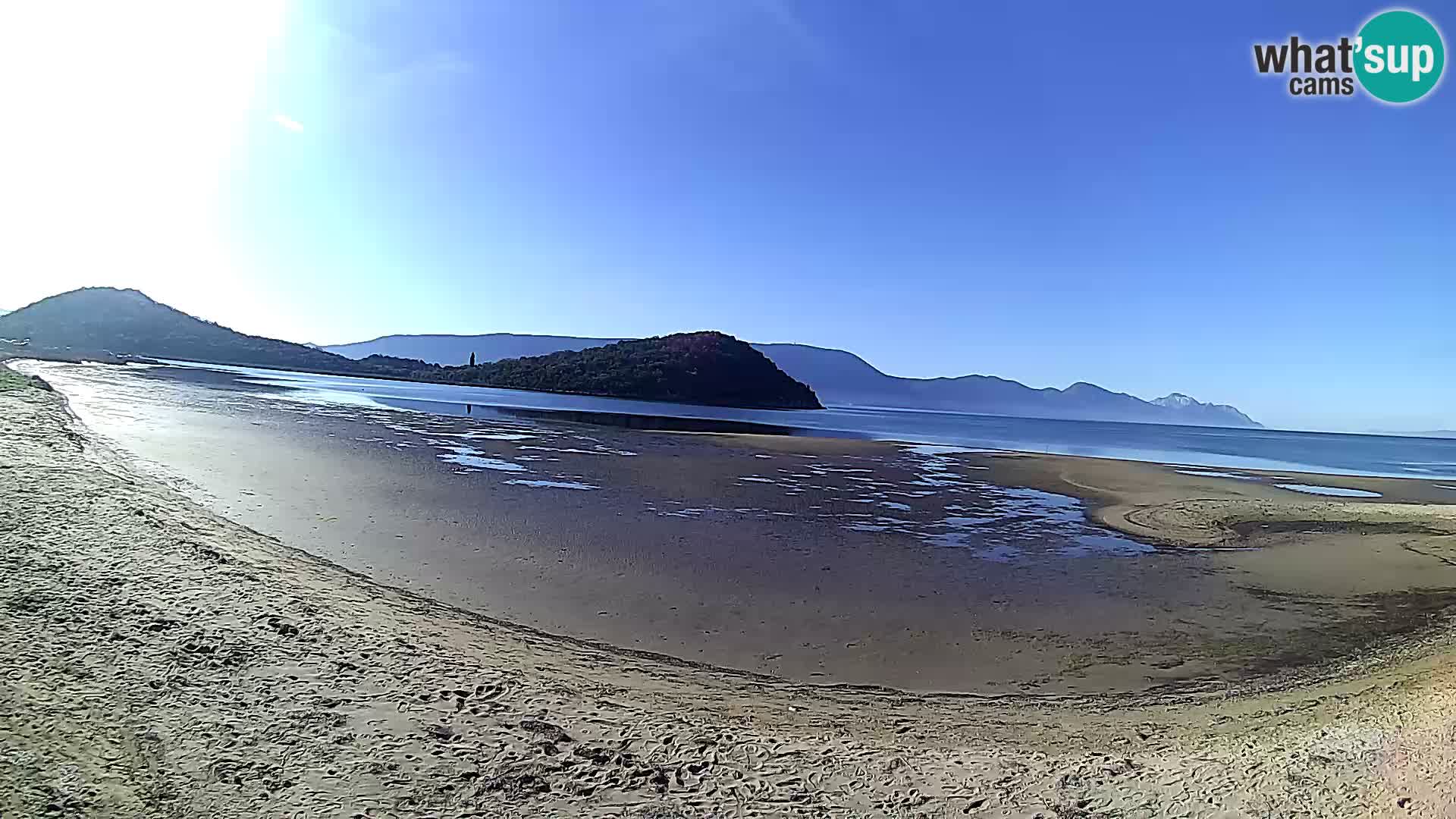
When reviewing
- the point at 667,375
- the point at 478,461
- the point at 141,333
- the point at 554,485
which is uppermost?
the point at 141,333

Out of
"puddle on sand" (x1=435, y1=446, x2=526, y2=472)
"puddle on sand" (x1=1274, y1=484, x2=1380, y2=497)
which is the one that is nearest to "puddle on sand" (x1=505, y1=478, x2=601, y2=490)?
"puddle on sand" (x1=435, y1=446, x2=526, y2=472)

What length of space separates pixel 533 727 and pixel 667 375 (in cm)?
10699

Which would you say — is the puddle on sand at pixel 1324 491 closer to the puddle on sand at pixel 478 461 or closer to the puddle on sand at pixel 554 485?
the puddle on sand at pixel 554 485

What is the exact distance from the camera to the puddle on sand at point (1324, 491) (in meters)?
26.1

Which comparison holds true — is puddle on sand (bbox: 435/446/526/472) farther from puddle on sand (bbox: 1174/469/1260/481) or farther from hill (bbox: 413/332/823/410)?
hill (bbox: 413/332/823/410)

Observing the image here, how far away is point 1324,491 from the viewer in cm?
2716

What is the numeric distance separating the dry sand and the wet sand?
A: 0.81 m

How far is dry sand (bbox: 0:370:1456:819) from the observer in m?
4.60

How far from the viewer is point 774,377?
125438mm

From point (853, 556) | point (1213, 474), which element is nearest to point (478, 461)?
point (853, 556)

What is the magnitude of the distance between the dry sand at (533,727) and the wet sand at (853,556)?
81cm

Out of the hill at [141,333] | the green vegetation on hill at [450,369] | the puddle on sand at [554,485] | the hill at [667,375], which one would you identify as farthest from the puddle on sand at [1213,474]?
the hill at [141,333]

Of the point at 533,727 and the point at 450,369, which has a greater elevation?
the point at 450,369

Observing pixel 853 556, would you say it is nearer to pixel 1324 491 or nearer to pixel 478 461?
pixel 478 461
